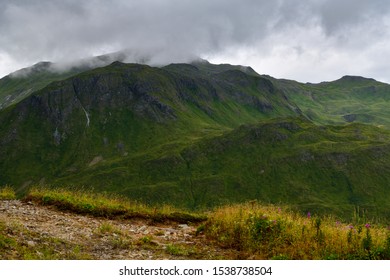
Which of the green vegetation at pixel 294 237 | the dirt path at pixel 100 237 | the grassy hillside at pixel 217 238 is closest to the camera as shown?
the grassy hillside at pixel 217 238

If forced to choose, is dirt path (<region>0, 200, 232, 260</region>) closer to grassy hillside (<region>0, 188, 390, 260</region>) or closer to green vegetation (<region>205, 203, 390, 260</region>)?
grassy hillside (<region>0, 188, 390, 260</region>)

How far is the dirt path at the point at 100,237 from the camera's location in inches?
509

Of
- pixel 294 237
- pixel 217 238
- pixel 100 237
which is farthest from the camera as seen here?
pixel 217 238

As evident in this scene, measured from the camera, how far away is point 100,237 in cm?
1466

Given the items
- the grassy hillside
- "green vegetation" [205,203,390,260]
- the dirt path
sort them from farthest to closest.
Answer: the dirt path < "green vegetation" [205,203,390,260] < the grassy hillside

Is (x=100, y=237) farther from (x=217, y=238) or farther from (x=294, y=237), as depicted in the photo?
(x=294, y=237)

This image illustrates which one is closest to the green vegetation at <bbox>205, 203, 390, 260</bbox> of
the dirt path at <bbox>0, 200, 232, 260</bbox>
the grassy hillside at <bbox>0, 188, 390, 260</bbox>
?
the grassy hillside at <bbox>0, 188, 390, 260</bbox>

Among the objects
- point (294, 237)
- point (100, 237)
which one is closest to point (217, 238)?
point (294, 237)

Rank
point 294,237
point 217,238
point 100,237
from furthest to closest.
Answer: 1. point 217,238
2. point 100,237
3. point 294,237

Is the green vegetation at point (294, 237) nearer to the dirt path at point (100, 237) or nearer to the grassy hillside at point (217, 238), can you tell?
the grassy hillside at point (217, 238)

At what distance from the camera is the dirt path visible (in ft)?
42.4

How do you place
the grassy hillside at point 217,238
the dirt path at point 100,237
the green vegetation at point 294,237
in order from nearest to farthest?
the grassy hillside at point 217,238, the green vegetation at point 294,237, the dirt path at point 100,237

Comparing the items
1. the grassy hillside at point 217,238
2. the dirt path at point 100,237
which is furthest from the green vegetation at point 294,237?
the dirt path at point 100,237

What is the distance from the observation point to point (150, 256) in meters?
12.8
